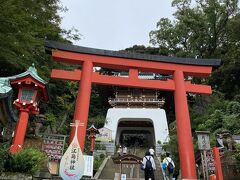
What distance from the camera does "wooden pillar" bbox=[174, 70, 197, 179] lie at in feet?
35.8

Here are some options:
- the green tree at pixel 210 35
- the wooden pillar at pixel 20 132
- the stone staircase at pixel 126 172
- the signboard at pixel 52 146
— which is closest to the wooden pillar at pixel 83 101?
the signboard at pixel 52 146

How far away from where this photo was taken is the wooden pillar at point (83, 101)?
1137cm

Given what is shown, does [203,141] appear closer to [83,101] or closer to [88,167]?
[88,167]

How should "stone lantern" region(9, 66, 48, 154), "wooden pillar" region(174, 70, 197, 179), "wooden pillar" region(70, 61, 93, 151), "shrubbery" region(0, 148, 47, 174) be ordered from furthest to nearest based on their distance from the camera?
"wooden pillar" region(70, 61, 93, 151) < "wooden pillar" region(174, 70, 197, 179) < "stone lantern" region(9, 66, 48, 154) < "shrubbery" region(0, 148, 47, 174)

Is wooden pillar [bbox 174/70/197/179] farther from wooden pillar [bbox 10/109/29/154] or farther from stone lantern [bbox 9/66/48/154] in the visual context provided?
wooden pillar [bbox 10/109/29/154]

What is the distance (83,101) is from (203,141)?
511 cm

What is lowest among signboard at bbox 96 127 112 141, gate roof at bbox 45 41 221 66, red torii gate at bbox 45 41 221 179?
signboard at bbox 96 127 112 141

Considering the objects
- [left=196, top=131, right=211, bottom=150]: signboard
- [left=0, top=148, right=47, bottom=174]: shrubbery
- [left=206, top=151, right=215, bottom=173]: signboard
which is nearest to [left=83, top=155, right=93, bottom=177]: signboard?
[left=0, top=148, right=47, bottom=174]: shrubbery

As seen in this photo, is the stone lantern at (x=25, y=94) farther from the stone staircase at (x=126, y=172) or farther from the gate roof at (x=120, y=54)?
the stone staircase at (x=126, y=172)

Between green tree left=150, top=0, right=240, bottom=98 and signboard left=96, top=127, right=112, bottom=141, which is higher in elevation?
green tree left=150, top=0, right=240, bottom=98

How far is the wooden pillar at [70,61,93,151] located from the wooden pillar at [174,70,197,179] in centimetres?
390

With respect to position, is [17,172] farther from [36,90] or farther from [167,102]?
[167,102]

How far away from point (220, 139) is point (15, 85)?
25.0 ft

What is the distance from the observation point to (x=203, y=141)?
9656 mm
